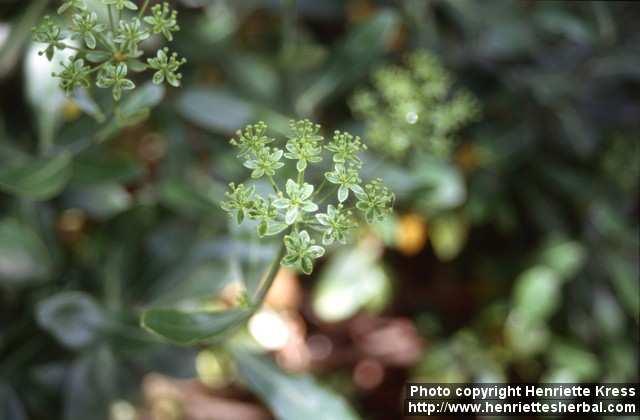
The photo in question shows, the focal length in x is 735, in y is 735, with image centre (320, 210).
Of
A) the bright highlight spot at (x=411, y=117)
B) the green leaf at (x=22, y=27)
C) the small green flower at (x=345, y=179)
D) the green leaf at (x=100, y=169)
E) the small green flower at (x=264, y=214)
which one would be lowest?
the small green flower at (x=264, y=214)

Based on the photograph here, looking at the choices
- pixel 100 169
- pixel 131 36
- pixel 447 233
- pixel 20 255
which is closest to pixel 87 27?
pixel 131 36

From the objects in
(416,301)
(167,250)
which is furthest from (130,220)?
(416,301)

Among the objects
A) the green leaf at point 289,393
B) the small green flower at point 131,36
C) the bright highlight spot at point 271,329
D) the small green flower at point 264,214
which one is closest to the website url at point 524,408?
the green leaf at point 289,393

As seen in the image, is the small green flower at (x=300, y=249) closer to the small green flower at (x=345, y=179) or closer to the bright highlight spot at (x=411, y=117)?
the small green flower at (x=345, y=179)

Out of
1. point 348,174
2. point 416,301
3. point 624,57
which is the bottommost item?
point 348,174

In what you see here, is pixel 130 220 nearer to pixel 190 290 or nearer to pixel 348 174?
pixel 190 290

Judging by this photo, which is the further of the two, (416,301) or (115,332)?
(416,301)
